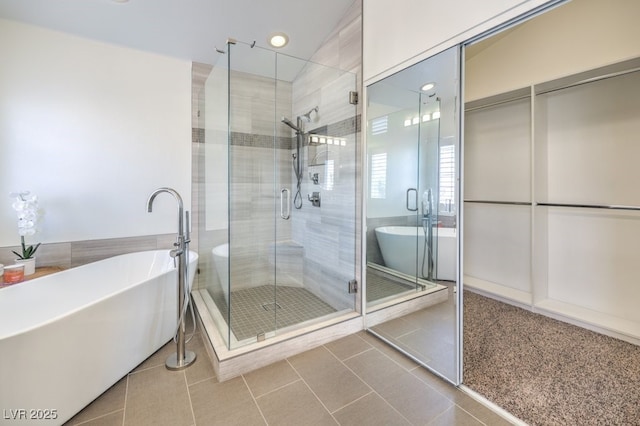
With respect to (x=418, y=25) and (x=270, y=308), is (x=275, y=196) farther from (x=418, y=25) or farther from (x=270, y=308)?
(x=418, y=25)

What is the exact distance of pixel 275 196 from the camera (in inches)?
120

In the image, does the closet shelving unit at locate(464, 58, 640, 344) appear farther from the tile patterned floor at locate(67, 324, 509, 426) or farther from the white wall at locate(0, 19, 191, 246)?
the white wall at locate(0, 19, 191, 246)

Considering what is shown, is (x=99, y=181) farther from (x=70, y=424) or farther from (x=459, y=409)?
(x=459, y=409)

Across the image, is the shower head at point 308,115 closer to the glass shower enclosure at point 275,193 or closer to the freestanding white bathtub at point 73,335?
the glass shower enclosure at point 275,193

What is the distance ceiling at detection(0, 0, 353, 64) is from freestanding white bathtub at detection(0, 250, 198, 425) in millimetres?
2120

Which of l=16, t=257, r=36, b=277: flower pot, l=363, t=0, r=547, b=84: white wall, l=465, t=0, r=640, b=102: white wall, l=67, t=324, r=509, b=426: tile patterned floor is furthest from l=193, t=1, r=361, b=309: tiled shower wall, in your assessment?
l=465, t=0, r=640, b=102: white wall

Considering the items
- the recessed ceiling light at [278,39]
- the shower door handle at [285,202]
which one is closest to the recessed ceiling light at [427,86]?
the recessed ceiling light at [278,39]

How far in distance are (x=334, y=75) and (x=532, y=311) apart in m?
3.09

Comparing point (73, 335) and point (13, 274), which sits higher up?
point (13, 274)

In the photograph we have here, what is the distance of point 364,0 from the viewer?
2.48 m

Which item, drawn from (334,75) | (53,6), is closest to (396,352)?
(334,75)

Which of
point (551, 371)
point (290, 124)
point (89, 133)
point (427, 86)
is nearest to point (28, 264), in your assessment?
point (89, 133)

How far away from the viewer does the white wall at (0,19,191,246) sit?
2.36 meters

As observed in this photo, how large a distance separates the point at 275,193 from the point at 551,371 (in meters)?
2.71
